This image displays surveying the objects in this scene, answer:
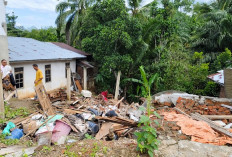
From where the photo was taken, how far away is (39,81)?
8430mm

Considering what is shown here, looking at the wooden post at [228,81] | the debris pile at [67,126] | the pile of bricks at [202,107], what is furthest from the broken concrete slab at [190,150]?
the wooden post at [228,81]

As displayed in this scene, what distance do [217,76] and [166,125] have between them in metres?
7.21

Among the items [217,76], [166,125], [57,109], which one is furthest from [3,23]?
[217,76]

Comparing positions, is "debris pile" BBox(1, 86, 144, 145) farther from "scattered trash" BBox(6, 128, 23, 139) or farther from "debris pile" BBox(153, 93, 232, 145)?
"debris pile" BBox(153, 93, 232, 145)

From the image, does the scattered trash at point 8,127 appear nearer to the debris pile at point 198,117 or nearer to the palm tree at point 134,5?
the debris pile at point 198,117

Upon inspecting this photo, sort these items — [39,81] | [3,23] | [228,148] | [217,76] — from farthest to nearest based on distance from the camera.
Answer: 1. [217,76]
2. [3,23]
3. [39,81]
4. [228,148]

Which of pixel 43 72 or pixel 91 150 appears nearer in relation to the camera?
pixel 91 150

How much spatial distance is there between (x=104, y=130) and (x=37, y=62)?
7859 millimetres

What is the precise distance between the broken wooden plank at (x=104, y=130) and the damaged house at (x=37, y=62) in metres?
6.53

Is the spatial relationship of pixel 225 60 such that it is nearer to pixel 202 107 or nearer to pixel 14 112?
pixel 202 107

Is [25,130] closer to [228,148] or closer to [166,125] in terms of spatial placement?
[166,125]

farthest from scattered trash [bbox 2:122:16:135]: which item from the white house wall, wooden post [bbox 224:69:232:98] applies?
wooden post [bbox 224:69:232:98]

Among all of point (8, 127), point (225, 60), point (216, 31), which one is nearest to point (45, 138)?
point (8, 127)

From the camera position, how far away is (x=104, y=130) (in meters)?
6.45
